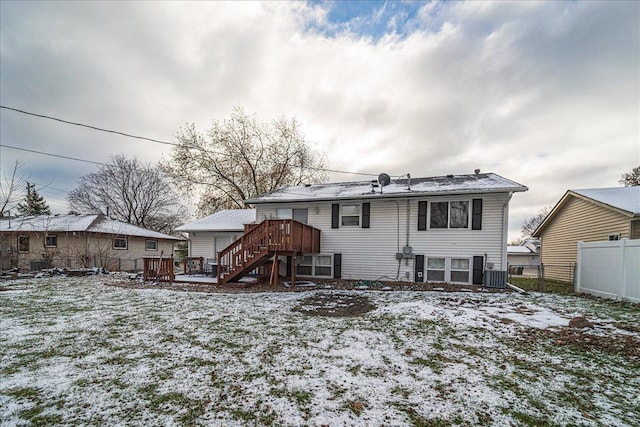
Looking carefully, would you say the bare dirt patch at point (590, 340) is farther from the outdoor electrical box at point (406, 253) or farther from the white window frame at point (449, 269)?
the outdoor electrical box at point (406, 253)

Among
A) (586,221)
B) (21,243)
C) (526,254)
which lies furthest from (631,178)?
(21,243)

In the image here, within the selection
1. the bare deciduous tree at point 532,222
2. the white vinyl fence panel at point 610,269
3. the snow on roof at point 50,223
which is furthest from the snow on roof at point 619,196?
the bare deciduous tree at point 532,222

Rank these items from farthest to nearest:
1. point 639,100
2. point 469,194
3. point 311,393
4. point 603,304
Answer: point 469,194
point 639,100
point 603,304
point 311,393

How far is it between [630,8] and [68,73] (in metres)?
18.3

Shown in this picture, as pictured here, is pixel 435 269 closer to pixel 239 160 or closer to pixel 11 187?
pixel 239 160

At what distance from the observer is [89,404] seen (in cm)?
271

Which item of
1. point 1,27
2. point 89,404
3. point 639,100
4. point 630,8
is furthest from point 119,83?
point 639,100

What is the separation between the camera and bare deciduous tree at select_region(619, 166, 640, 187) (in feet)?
72.6

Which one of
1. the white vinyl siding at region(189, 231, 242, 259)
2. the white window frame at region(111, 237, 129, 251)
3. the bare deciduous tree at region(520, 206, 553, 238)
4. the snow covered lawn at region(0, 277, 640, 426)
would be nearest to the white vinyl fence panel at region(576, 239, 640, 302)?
the snow covered lawn at region(0, 277, 640, 426)

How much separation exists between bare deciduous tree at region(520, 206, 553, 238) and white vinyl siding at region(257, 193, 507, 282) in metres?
41.4

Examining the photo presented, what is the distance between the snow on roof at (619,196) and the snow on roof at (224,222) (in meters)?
16.5

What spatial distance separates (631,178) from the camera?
2275cm

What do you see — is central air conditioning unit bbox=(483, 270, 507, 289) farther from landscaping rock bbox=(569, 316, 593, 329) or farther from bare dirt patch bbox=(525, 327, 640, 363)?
bare dirt patch bbox=(525, 327, 640, 363)

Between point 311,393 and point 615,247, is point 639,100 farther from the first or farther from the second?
point 311,393
